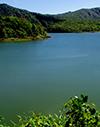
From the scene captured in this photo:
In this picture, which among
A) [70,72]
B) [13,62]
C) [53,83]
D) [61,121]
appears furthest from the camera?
[13,62]

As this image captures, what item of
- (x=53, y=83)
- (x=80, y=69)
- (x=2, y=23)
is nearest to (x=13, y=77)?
(x=53, y=83)

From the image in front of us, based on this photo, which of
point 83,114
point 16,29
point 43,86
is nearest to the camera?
point 83,114

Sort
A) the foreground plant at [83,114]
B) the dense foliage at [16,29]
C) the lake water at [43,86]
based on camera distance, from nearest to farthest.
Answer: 1. the foreground plant at [83,114]
2. the lake water at [43,86]
3. the dense foliage at [16,29]

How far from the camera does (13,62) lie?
43.5 meters

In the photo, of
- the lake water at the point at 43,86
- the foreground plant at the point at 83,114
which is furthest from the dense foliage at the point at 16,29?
the foreground plant at the point at 83,114

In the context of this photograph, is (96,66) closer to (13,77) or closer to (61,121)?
(13,77)

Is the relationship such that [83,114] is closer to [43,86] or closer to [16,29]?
[43,86]

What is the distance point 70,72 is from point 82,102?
2763 cm

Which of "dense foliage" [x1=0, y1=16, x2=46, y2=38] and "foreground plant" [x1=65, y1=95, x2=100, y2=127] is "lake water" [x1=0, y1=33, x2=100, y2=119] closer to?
"foreground plant" [x1=65, y1=95, x2=100, y2=127]

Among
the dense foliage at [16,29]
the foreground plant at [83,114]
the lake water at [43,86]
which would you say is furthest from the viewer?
the dense foliage at [16,29]

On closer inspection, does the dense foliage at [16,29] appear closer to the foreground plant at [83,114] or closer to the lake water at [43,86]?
the lake water at [43,86]

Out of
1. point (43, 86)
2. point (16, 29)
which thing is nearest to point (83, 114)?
point (43, 86)

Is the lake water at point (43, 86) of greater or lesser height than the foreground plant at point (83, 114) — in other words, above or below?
below

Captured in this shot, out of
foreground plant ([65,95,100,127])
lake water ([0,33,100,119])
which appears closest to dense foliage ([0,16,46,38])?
lake water ([0,33,100,119])
